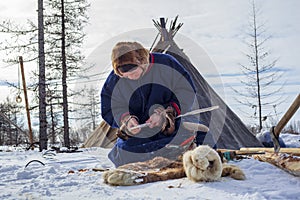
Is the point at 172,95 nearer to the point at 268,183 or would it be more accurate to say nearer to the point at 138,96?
the point at 138,96

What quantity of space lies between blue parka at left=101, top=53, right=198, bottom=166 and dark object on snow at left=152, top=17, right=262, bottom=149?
3188mm

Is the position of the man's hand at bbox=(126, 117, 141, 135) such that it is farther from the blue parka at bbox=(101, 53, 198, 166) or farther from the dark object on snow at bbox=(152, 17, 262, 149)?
the dark object on snow at bbox=(152, 17, 262, 149)

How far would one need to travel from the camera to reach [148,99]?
2824 mm

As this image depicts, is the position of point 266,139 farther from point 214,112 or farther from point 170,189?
point 170,189

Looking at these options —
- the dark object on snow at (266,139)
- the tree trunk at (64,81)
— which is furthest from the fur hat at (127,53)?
the tree trunk at (64,81)

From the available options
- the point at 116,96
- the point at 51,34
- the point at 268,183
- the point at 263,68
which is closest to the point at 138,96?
the point at 116,96

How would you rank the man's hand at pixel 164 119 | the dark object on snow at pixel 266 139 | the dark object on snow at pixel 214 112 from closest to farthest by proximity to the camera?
the man's hand at pixel 164 119 < the dark object on snow at pixel 214 112 < the dark object on snow at pixel 266 139

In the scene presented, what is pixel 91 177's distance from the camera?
2.15 meters

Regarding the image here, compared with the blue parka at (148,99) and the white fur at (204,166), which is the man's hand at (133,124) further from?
the white fur at (204,166)

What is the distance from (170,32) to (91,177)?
17.9 feet

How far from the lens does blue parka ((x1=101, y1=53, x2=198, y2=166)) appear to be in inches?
106

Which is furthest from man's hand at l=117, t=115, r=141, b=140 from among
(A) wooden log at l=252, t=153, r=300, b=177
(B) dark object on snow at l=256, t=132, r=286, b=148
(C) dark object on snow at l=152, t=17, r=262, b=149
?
(B) dark object on snow at l=256, t=132, r=286, b=148

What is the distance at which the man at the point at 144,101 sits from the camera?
8.54 feet

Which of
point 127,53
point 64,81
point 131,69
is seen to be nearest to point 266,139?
point 131,69
